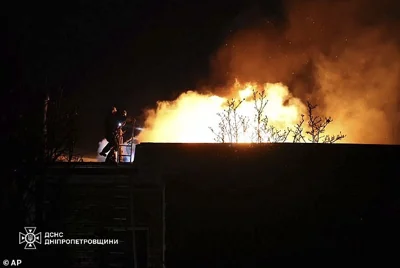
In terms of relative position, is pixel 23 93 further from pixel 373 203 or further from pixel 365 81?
pixel 365 81

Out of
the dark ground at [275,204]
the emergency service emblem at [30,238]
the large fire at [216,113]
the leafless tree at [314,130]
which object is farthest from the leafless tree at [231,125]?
the emergency service emblem at [30,238]

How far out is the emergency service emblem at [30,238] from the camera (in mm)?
9586

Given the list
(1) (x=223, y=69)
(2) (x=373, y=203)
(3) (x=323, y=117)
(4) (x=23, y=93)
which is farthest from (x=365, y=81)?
(4) (x=23, y=93)

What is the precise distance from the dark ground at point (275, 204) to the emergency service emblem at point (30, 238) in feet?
6.97

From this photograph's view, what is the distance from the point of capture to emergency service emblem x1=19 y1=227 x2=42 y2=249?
9.59 m

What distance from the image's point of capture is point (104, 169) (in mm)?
10734

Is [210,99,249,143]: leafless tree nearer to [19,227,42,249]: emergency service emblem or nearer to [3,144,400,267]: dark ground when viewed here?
[3,144,400,267]: dark ground

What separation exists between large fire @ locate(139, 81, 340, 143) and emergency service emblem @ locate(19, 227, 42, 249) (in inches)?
352

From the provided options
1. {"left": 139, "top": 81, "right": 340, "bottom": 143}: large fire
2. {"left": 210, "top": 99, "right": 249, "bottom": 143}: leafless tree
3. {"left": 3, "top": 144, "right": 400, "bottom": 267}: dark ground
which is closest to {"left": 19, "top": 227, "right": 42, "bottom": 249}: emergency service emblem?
{"left": 3, "top": 144, "right": 400, "bottom": 267}: dark ground

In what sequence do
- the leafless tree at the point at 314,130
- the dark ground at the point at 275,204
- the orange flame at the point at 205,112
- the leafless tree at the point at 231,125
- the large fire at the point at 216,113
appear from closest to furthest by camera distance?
the dark ground at the point at 275,204 → the leafless tree at the point at 231,125 → the large fire at the point at 216,113 → the leafless tree at the point at 314,130 → the orange flame at the point at 205,112

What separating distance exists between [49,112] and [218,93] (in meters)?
11.3

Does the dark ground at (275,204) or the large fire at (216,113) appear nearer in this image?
the dark ground at (275,204)

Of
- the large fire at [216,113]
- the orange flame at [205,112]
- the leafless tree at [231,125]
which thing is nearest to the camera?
the leafless tree at [231,125]

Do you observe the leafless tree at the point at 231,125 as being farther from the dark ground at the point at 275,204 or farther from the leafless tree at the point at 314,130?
the dark ground at the point at 275,204
